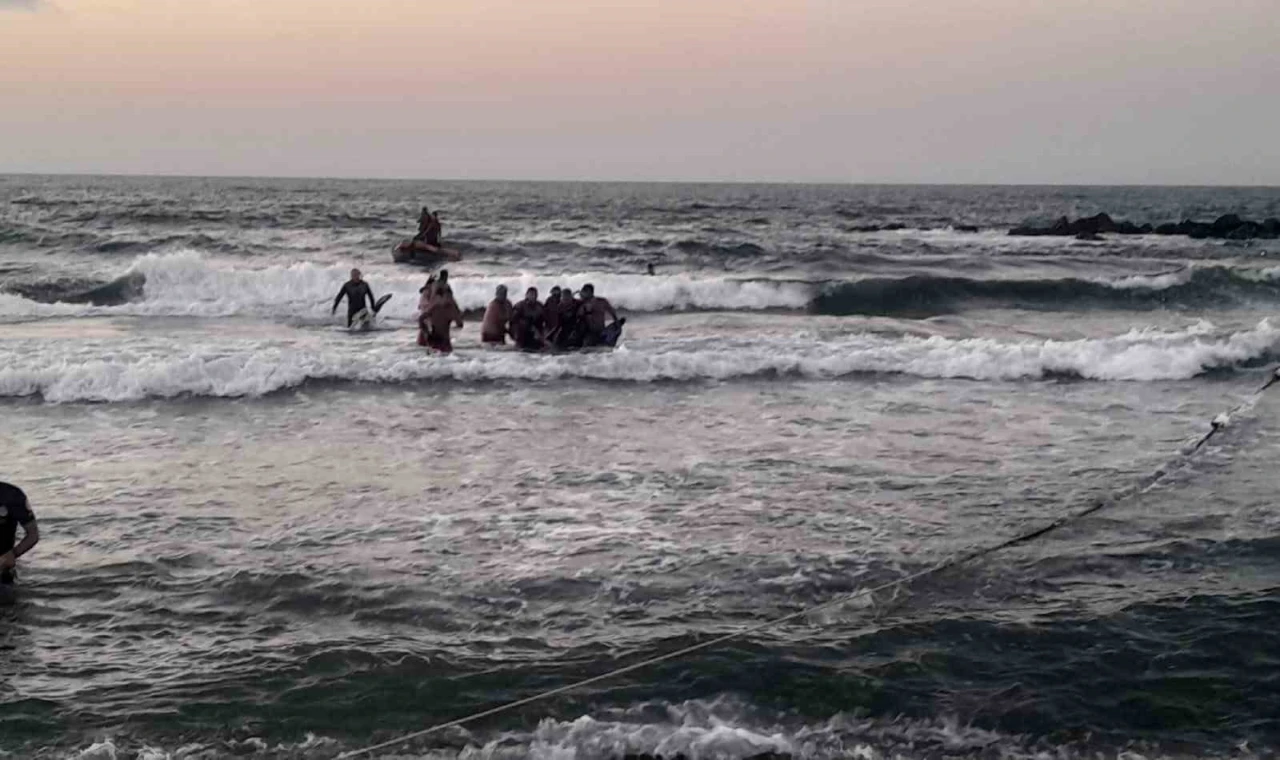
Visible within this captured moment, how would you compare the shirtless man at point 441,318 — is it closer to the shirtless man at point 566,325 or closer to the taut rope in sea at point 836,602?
the shirtless man at point 566,325

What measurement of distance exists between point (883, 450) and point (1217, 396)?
221 inches

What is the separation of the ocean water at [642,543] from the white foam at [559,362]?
2.9 inches

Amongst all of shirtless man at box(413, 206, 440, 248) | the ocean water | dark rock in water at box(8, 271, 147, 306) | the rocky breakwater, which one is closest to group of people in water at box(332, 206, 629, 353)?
the ocean water

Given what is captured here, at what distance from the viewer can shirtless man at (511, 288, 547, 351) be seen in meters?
16.7

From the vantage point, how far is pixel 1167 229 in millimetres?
49688

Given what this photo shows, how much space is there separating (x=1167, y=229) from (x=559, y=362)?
4273cm

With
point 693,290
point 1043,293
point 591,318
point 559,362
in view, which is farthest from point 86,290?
point 1043,293

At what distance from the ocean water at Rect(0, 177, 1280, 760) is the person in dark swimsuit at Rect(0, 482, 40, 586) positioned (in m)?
0.23

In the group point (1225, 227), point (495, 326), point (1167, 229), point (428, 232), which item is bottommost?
point (495, 326)

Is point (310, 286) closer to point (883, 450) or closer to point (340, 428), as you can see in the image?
point (340, 428)

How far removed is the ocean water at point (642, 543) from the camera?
5.47 metres

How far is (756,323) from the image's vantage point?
21688mm

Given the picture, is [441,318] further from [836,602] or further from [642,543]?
[836,602]

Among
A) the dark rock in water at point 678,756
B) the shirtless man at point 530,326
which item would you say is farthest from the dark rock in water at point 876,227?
the dark rock in water at point 678,756
